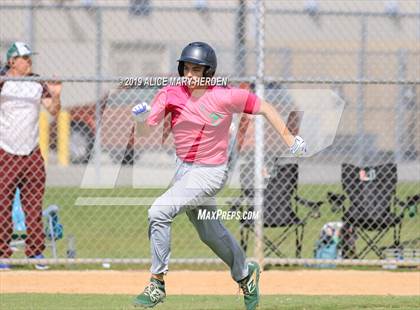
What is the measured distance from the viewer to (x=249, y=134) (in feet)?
38.8

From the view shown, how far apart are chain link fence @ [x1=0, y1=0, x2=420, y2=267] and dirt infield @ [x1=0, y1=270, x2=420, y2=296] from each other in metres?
0.18

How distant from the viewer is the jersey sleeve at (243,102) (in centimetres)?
736

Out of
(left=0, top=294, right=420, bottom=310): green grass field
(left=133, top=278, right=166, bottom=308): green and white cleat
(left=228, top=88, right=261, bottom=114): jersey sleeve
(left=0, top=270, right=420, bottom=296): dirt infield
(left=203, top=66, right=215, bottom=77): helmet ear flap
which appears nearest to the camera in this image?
(left=133, top=278, right=166, bottom=308): green and white cleat

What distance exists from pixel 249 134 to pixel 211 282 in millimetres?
2383

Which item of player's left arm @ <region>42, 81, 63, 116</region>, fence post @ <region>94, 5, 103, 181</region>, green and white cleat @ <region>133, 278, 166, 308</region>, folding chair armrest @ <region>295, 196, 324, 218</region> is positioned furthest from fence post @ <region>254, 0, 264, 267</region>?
green and white cleat @ <region>133, 278, 166, 308</region>

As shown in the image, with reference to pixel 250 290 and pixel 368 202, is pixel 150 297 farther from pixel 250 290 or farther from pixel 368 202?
pixel 368 202

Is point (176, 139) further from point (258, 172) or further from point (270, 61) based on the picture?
point (270, 61)

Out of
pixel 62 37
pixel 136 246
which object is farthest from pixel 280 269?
pixel 62 37

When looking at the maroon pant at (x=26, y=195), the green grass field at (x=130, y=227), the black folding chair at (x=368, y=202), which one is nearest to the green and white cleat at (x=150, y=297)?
the maroon pant at (x=26, y=195)

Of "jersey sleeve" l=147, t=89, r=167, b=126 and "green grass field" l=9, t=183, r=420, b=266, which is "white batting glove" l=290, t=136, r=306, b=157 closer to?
"jersey sleeve" l=147, t=89, r=167, b=126

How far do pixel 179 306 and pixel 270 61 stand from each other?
10.3 metres

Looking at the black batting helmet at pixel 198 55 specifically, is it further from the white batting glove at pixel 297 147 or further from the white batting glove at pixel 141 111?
the white batting glove at pixel 297 147

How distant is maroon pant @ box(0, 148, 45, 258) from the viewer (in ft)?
34.1

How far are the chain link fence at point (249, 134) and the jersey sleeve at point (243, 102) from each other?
7.52 ft
